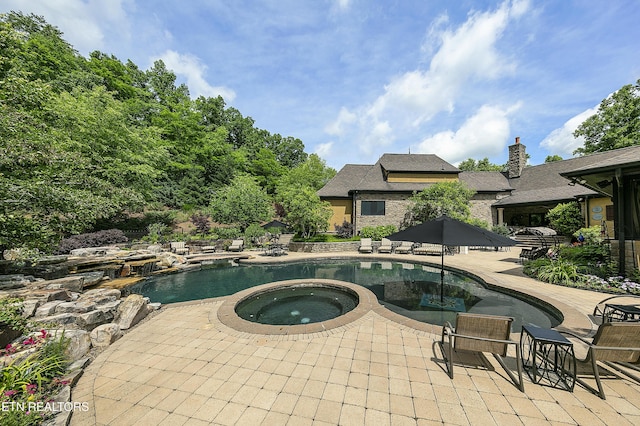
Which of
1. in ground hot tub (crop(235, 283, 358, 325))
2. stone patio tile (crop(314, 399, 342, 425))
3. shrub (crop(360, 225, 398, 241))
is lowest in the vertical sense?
in ground hot tub (crop(235, 283, 358, 325))

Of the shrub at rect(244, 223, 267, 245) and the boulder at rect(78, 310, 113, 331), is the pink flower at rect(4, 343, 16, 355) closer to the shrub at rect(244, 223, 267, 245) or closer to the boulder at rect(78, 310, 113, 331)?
the boulder at rect(78, 310, 113, 331)

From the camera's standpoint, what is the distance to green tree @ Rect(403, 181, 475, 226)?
1661cm

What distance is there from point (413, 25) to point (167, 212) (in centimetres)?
2368

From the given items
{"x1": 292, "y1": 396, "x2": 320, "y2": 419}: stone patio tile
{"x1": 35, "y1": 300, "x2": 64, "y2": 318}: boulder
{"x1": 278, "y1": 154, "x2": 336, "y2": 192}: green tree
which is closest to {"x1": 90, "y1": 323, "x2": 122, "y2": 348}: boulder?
{"x1": 35, "y1": 300, "x2": 64, "y2": 318}: boulder

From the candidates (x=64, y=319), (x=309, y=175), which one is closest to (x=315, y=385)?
(x=64, y=319)

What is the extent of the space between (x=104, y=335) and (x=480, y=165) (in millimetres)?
50071

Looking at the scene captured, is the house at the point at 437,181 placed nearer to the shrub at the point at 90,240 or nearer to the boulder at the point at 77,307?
the shrub at the point at 90,240

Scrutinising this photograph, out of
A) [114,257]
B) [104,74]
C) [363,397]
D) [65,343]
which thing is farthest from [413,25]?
[104,74]

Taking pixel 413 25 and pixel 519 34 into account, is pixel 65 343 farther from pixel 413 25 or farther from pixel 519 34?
pixel 519 34

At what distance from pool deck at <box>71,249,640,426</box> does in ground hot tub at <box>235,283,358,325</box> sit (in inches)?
54.2

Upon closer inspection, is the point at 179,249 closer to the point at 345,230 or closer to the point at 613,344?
the point at 345,230

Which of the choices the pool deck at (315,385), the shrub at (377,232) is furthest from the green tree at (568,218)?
the pool deck at (315,385)

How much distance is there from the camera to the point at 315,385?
2.88 m

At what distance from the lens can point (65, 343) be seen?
3373 mm
